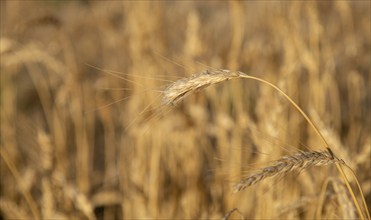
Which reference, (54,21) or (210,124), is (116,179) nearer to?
(210,124)

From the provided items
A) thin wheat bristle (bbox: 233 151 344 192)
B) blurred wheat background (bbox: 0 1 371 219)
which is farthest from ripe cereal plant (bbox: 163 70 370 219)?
blurred wheat background (bbox: 0 1 371 219)

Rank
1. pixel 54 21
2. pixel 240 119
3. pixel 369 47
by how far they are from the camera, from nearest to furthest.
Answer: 1. pixel 240 119
2. pixel 54 21
3. pixel 369 47

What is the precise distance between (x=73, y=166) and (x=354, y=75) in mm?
1468

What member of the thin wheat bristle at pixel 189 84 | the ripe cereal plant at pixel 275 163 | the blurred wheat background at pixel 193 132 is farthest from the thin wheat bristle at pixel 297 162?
the blurred wheat background at pixel 193 132

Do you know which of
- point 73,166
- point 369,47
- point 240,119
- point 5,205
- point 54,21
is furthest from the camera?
point 73,166

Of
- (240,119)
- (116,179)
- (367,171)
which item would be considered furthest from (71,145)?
(367,171)

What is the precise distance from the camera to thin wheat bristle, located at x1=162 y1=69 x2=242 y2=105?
3.81 feet

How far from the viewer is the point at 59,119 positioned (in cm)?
292

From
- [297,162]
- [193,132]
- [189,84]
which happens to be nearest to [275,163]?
[297,162]

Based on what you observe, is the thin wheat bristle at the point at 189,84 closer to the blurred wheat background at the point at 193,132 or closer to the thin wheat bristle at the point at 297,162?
the thin wheat bristle at the point at 297,162

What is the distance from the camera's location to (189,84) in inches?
46.4

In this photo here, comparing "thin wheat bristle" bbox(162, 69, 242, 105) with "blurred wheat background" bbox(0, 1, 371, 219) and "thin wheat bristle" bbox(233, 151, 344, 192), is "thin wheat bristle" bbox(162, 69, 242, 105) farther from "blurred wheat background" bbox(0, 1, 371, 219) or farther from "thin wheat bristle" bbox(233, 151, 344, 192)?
"blurred wheat background" bbox(0, 1, 371, 219)

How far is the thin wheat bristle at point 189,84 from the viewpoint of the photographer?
3.81 feet

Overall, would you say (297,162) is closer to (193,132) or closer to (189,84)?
(189,84)
